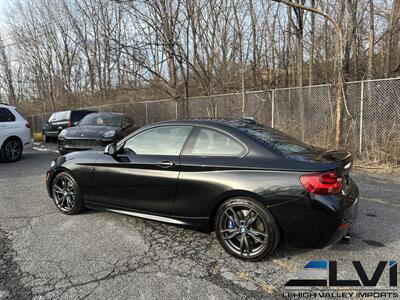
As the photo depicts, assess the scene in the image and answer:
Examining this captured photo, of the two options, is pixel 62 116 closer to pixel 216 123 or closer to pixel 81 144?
pixel 81 144

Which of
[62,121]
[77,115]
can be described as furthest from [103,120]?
[62,121]

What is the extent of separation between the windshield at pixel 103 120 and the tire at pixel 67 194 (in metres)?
5.47

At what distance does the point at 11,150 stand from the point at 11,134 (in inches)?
19.4

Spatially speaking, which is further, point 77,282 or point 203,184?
point 203,184

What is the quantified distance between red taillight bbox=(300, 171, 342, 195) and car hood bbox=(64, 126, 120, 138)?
711cm

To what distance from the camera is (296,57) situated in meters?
14.8

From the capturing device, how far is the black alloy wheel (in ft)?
32.3

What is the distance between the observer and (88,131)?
9320 millimetres

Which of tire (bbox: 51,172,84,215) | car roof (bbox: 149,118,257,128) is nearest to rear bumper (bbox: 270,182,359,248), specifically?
car roof (bbox: 149,118,257,128)

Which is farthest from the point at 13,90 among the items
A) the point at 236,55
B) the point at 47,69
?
the point at 236,55

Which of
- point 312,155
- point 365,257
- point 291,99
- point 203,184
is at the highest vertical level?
point 291,99

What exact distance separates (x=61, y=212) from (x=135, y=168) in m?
1.69

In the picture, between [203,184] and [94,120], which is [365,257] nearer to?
[203,184]

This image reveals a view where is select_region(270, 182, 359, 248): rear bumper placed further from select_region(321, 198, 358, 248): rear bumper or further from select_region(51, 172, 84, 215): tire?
select_region(51, 172, 84, 215): tire
